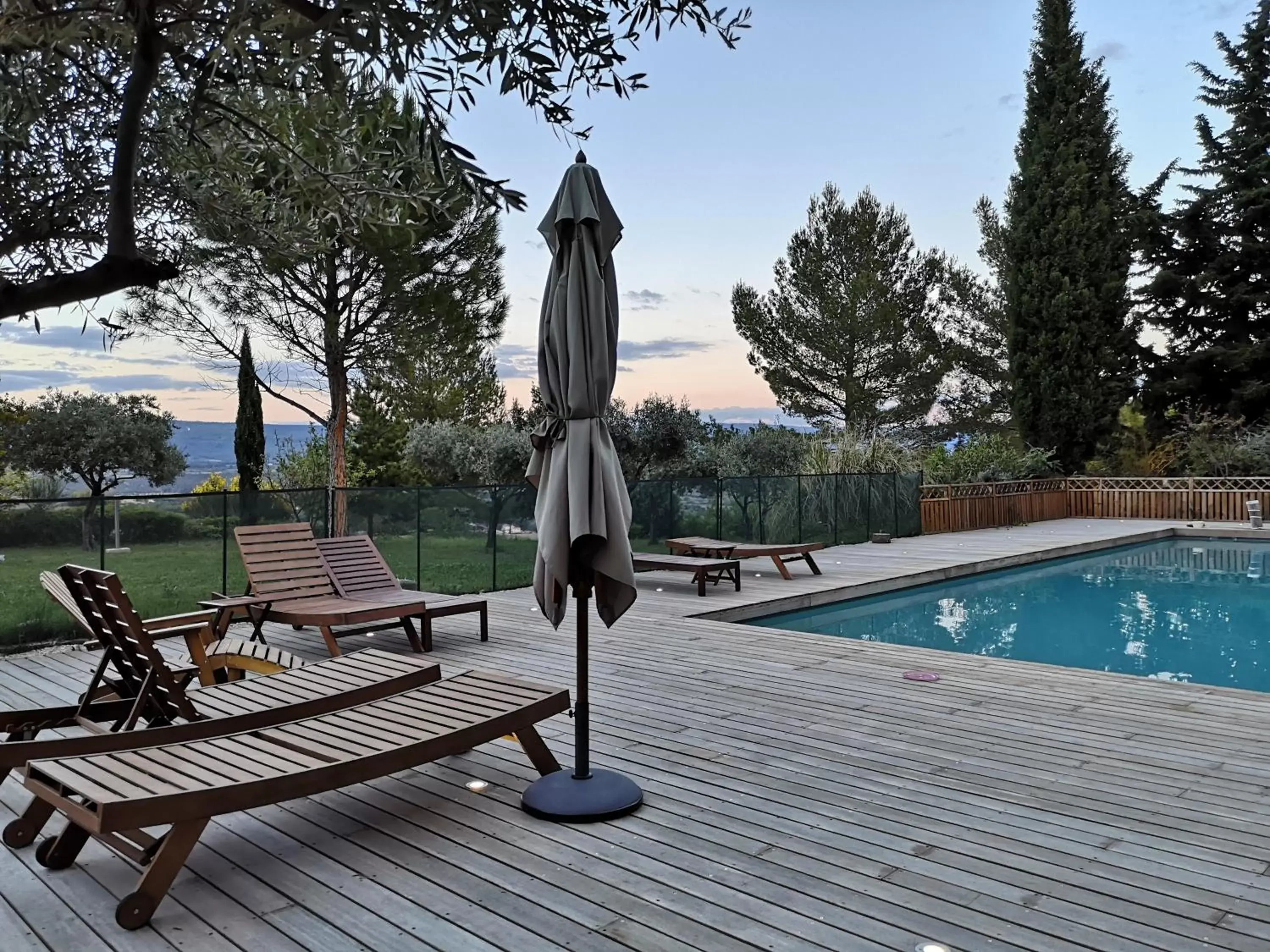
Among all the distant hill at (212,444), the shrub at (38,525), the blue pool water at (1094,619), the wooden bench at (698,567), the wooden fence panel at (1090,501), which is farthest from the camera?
the distant hill at (212,444)

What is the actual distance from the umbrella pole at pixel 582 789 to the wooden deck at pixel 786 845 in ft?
0.24

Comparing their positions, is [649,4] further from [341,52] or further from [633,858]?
[633,858]

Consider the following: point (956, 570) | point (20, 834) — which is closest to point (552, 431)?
point (20, 834)

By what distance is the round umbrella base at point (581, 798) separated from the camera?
3383 millimetres

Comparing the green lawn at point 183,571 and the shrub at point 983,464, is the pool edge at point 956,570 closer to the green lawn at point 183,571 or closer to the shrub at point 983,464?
the green lawn at point 183,571

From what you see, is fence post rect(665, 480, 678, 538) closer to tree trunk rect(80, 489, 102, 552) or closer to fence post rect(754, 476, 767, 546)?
fence post rect(754, 476, 767, 546)

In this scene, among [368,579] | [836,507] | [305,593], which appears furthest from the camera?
[836,507]

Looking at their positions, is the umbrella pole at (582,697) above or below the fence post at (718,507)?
below

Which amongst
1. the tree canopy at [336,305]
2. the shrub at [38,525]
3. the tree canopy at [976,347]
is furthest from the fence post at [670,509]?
the tree canopy at [976,347]

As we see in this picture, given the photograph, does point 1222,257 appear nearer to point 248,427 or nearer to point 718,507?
point 718,507

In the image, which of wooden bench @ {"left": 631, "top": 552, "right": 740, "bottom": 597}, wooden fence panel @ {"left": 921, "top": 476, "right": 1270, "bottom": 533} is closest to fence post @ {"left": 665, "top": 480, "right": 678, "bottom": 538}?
wooden bench @ {"left": 631, "top": 552, "right": 740, "bottom": 597}

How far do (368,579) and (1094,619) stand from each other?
7.71 m

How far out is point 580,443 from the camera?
11.1 ft

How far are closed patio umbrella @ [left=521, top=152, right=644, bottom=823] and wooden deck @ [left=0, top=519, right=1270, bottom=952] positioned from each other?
22cm
